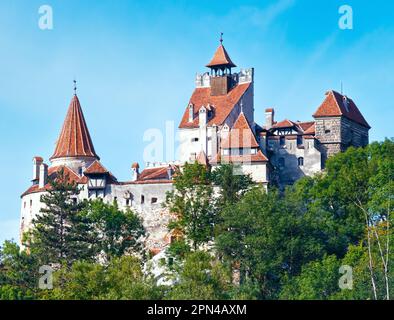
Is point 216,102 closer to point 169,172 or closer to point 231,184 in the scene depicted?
point 169,172

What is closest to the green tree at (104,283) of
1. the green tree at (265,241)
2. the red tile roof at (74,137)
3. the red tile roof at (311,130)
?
the green tree at (265,241)

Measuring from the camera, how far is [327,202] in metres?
57.3

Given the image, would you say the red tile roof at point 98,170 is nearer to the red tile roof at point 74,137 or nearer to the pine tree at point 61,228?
the pine tree at point 61,228

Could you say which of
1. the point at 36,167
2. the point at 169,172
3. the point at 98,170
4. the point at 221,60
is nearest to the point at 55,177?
the point at 98,170

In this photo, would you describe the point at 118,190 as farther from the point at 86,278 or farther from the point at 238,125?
the point at 86,278

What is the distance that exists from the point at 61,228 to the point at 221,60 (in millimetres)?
17097

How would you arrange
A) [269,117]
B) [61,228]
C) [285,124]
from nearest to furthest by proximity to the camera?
[61,228] → [285,124] → [269,117]

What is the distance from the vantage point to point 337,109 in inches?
2461

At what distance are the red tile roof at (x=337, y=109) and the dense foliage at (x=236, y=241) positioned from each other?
336 centimetres

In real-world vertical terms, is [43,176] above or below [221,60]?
below

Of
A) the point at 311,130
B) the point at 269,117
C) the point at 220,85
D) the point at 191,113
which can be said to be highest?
the point at 220,85

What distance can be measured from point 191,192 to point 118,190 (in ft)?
17.8
